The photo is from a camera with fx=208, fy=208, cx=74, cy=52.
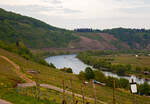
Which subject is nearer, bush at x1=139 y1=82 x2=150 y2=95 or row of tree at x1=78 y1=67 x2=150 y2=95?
bush at x1=139 y1=82 x2=150 y2=95

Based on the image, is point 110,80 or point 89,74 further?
point 89,74

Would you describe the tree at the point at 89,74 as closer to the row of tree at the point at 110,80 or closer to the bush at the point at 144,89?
the row of tree at the point at 110,80

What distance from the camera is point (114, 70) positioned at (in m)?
135

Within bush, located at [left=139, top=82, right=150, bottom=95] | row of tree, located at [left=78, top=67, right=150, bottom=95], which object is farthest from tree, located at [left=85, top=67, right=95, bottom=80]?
bush, located at [left=139, top=82, right=150, bottom=95]

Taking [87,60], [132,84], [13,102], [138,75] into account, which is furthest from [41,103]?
[87,60]

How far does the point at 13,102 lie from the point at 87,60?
493ft

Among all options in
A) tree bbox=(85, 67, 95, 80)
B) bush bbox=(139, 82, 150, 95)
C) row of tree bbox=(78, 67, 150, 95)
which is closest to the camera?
bush bbox=(139, 82, 150, 95)

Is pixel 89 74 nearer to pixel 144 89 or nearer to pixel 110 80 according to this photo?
pixel 110 80

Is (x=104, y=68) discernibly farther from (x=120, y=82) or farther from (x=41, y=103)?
(x=41, y=103)

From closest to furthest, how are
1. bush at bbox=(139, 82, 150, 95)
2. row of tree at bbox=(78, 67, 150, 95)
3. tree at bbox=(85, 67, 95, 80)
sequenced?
bush at bbox=(139, 82, 150, 95), row of tree at bbox=(78, 67, 150, 95), tree at bbox=(85, 67, 95, 80)

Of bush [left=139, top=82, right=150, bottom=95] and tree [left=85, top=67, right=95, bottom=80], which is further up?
tree [left=85, top=67, right=95, bottom=80]

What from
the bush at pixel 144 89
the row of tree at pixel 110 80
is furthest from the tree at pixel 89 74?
the bush at pixel 144 89

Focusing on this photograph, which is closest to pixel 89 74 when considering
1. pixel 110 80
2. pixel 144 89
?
pixel 110 80

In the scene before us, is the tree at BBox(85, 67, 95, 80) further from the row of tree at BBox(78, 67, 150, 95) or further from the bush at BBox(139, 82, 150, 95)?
the bush at BBox(139, 82, 150, 95)
